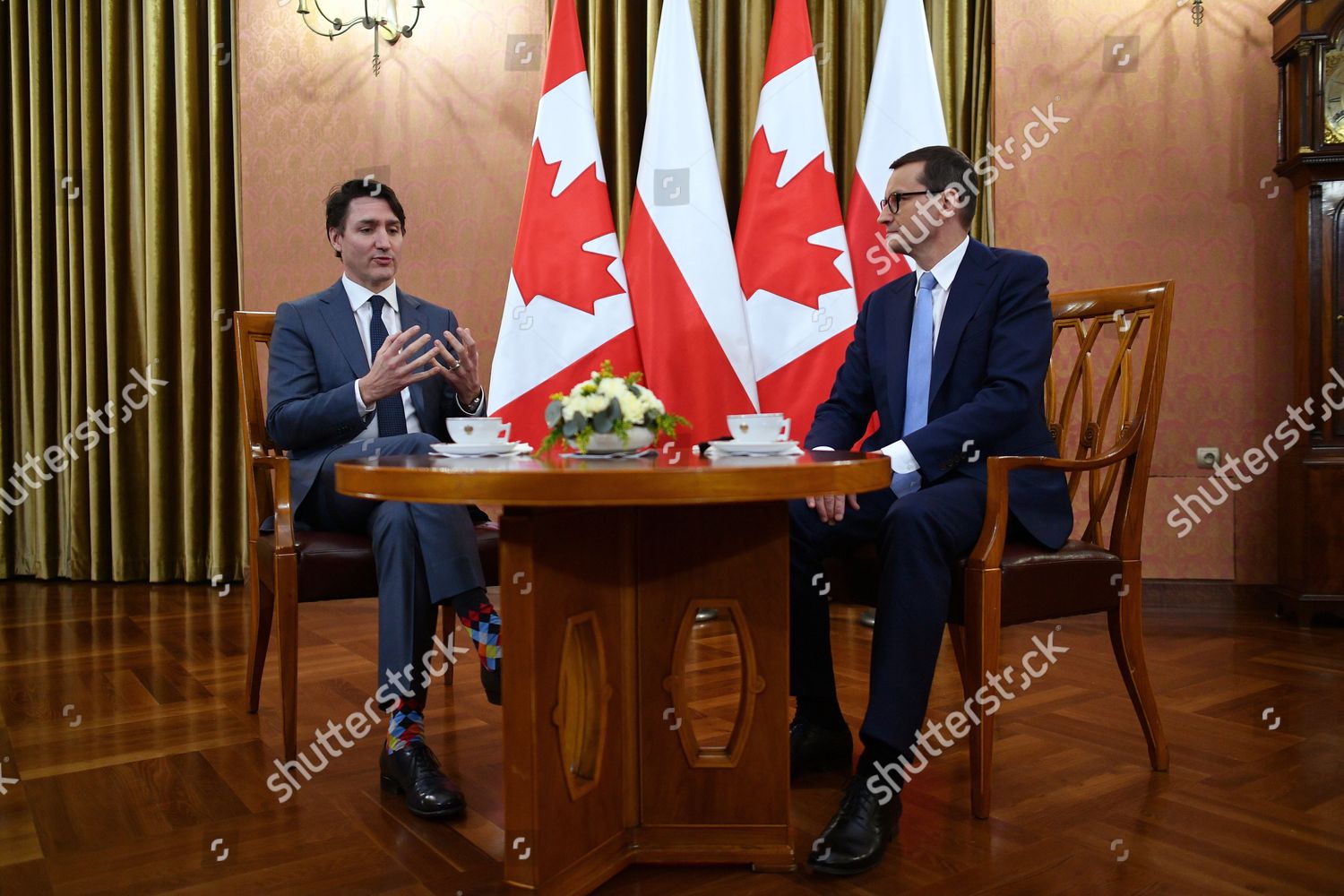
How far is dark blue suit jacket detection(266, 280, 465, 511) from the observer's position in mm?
2027

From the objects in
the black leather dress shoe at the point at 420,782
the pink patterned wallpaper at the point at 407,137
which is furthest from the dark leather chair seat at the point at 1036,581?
the pink patterned wallpaper at the point at 407,137

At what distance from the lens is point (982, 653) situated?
65.1 inches

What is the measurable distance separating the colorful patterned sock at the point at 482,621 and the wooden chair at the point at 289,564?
0.15 metres

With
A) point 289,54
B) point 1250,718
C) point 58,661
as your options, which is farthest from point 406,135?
point 1250,718

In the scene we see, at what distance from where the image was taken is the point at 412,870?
4.96ft

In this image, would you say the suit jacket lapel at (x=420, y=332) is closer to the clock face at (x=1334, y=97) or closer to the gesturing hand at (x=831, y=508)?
the gesturing hand at (x=831, y=508)

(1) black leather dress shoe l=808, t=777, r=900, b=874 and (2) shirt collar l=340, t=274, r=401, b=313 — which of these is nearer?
(1) black leather dress shoe l=808, t=777, r=900, b=874

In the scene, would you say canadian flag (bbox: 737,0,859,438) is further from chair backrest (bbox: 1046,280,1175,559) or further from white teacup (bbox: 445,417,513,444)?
white teacup (bbox: 445,417,513,444)

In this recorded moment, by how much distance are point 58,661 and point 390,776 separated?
1596mm

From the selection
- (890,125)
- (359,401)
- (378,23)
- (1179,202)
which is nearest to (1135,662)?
(359,401)

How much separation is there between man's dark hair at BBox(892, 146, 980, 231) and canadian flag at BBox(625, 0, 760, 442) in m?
1.19

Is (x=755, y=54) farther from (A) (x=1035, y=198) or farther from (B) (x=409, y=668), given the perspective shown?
(B) (x=409, y=668)

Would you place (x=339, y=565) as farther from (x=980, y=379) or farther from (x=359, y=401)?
(x=980, y=379)

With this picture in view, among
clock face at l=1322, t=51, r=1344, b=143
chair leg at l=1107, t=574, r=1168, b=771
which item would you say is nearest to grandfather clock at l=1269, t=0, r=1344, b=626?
clock face at l=1322, t=51, r=1344, b=143
